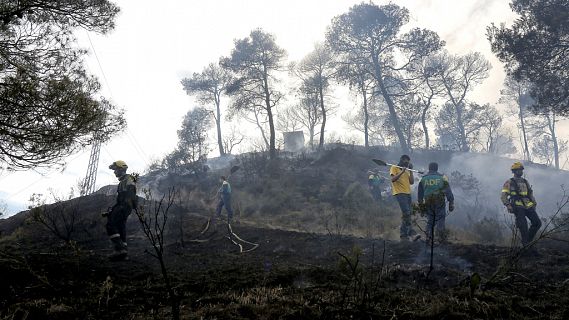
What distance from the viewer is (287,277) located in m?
4.84

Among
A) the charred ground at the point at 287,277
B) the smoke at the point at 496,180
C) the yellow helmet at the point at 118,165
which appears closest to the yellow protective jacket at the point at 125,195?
the yellow helmet at the point at 118,165

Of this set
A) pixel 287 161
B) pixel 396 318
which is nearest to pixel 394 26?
pixel 287 161

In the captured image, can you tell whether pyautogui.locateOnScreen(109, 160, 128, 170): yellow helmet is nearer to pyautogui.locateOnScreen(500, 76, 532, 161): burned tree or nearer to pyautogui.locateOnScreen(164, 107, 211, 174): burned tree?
pyautogui.locateOnScreen(164, 107, 211, 174): burned tree

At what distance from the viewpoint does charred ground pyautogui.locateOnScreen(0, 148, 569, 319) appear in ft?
10.8

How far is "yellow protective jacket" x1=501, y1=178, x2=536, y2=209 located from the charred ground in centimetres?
91

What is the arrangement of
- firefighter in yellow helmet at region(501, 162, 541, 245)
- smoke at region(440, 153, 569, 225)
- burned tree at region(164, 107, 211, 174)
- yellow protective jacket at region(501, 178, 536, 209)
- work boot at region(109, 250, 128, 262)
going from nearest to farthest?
work boot at region(109, 250, 128, 262)
firefighter in yellow helmet at region(501, 162, 541, 245)
yellow protective jacket at region(501, 178, 536, 209)
smoke at region(440, 153, 569, 225)
burned tree at region(164, 107, 211, 174)

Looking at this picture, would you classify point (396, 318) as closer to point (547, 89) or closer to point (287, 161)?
point (547, 89)

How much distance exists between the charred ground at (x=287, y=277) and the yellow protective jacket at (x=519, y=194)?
91 centimetres

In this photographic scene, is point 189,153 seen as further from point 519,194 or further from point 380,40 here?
point 519,194

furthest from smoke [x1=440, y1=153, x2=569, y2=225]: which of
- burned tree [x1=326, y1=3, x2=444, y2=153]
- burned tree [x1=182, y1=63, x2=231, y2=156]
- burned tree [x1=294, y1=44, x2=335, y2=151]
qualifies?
burned tree [x1=182, y1=63, x2=231, y2=156]

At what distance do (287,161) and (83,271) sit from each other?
17.9m

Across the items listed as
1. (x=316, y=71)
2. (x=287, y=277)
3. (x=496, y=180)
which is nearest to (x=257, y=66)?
(x=316, y=71)

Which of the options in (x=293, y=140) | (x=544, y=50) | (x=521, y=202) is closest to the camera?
(x=521, y=202)

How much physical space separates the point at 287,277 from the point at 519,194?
5.50 meters
